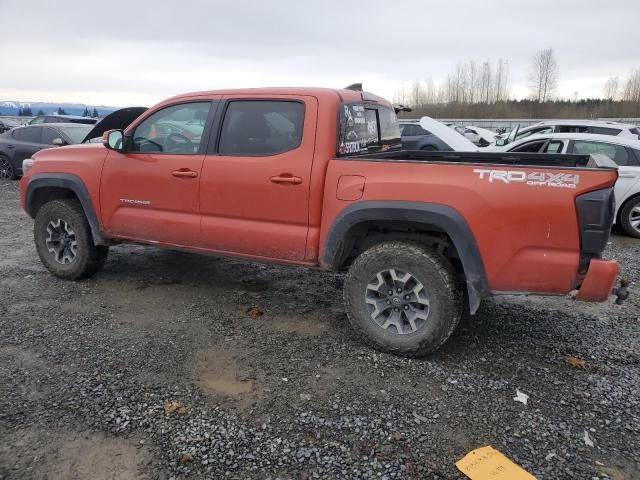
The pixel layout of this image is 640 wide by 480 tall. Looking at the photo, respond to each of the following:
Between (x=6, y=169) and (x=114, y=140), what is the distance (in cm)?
1045

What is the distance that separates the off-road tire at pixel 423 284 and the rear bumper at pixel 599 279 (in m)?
0.80

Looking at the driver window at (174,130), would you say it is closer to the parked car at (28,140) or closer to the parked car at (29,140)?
the parked car at (29,140)

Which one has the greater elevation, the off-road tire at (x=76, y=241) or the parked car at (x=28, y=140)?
the parked car at (x=28, y=140)

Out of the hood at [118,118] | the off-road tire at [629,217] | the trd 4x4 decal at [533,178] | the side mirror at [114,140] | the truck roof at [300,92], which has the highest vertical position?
the truck roof at [300,92]

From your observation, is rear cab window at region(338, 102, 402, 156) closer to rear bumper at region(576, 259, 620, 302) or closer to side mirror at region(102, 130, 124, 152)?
rear bumper at region(576, 259, 620, 302)

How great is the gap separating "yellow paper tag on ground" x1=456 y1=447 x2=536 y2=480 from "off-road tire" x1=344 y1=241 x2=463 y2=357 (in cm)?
100

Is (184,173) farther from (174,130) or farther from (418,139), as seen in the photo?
(418,139)

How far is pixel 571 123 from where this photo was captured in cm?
1541

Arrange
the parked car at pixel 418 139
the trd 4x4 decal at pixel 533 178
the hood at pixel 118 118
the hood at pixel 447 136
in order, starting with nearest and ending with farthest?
the trd 4x4 decal at pixel 533 178 → the hood at pixel 118 118 → the hood at pixel 447 136 → the parked car at pixel 418 139

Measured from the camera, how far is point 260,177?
164 inches

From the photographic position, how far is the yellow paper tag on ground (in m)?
2.61

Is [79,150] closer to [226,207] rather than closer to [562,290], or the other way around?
[226,207]

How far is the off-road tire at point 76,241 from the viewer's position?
17.3 ft

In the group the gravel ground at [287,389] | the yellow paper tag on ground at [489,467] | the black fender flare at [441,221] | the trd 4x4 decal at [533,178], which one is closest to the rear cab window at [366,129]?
the black fender flare at [441,221]
